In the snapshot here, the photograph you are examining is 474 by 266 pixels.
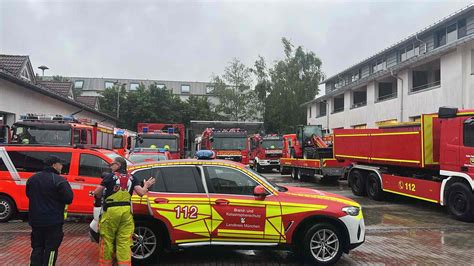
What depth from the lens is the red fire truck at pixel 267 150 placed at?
29172mm

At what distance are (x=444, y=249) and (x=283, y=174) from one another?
19675mm

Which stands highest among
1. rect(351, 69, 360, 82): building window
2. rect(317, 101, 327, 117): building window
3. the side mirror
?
rect(351, 69, 360, 82): building window

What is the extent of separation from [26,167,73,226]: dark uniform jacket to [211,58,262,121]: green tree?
52.6 m

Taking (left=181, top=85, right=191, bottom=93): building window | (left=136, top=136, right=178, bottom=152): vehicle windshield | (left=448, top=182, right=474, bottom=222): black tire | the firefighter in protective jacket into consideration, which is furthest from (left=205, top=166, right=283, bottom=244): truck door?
(left=181, top=85, right=191, bottom=93): building window

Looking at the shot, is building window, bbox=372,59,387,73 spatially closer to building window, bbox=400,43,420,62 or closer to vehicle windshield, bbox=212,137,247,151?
building window, bbox=400,43,420,62

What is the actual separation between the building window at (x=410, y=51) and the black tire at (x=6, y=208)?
29661 mm

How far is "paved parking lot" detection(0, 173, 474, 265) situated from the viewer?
6.78 meters

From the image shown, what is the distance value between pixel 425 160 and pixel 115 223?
915cm

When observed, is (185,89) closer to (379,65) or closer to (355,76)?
(355,76)

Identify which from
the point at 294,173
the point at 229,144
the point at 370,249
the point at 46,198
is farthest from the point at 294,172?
the point at 46,198

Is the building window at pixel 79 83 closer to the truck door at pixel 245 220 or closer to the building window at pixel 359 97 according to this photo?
the building window at pixel 359 97

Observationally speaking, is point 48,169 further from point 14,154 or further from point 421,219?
point 421,219

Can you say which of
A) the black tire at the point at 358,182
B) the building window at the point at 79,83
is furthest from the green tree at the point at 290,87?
the building window at the point at 79,83

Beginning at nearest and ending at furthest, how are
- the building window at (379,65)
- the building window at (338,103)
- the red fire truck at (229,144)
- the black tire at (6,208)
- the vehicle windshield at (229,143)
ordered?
the black tire at (6,208)
the red fire truck at (229,144)
the vehicle windshield at (229,143)
the building window at (379,65)
the building window at (338,103)
